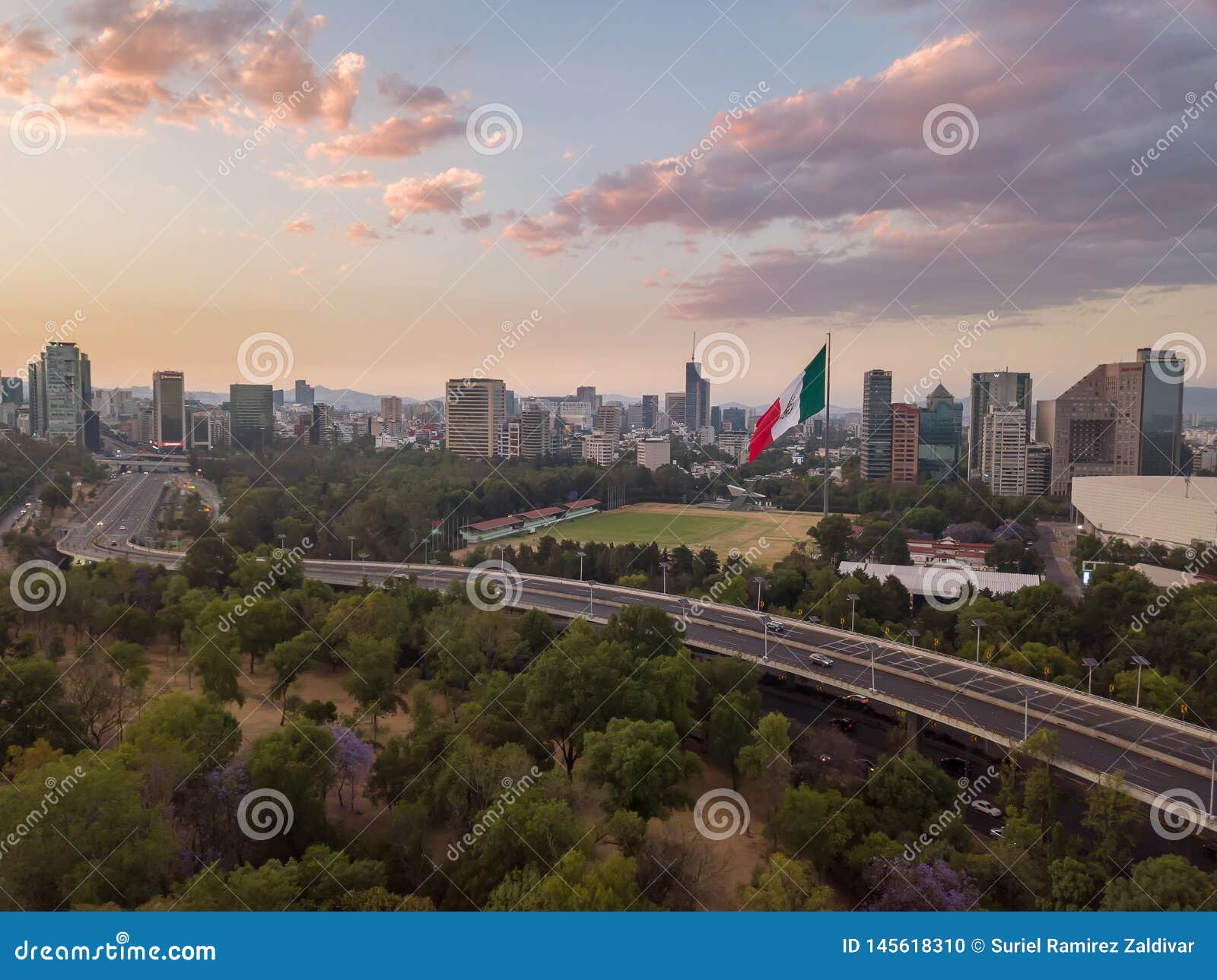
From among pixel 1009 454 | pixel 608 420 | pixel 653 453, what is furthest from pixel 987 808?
pixel 608 420

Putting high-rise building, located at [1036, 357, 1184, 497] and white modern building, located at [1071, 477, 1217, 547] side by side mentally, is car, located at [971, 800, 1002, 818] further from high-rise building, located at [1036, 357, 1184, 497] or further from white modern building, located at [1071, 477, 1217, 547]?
high-rise building, located at [1036, 357, 1184, 497]

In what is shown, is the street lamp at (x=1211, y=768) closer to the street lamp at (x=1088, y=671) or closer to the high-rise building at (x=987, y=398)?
the street lamp at (x=1088, y=671)

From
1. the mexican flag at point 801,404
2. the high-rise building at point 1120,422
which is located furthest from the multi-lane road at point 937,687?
the high-rise building at point 1120,422

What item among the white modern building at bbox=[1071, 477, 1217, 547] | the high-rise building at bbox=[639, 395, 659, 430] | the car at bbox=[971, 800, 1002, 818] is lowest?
the car at bbox=[971, 800, 1002, 818]

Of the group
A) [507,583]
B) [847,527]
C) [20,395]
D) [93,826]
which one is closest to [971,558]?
[847,527]

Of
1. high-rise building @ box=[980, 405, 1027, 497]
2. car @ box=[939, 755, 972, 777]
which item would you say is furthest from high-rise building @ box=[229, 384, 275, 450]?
car @ box=[939, 755, 972, 777]

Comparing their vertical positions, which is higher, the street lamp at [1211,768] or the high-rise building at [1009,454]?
the high-rise building at [1009,454]

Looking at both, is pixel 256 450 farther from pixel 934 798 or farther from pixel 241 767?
pixel 934 798

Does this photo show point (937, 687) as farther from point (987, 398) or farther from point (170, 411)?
point (170, 411)
